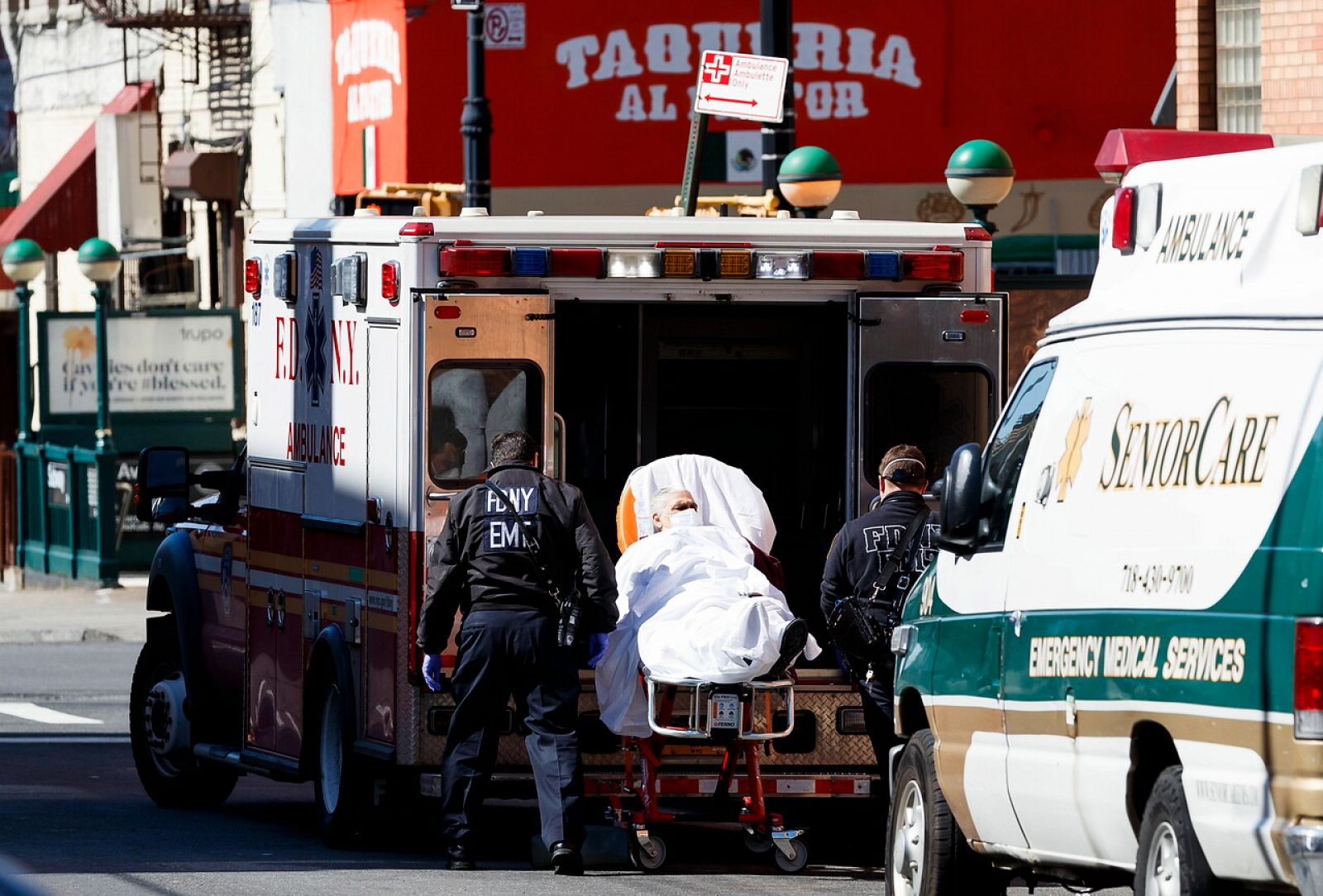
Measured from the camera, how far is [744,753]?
1124 cm

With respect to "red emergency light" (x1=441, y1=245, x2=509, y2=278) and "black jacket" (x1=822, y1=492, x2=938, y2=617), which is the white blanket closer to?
"black jacket" (x1=822, y1=492, x2=938, y2=617)

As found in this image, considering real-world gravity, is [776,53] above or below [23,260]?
above

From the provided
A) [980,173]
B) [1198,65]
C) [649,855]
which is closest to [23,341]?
[1198,65]

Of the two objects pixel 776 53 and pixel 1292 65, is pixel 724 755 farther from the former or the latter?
pixel 1292 65

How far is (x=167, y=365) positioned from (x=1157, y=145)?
16.3 metres

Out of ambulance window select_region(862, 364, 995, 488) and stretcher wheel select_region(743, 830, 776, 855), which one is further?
ambulance window select_region(862, 364, 995, 488)

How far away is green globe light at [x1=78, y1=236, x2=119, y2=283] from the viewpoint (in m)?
26.6

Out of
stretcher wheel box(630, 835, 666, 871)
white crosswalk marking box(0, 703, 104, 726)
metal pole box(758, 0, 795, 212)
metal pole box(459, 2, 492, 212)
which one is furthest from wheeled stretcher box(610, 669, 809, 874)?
metal pole box(459, 2, 492, 212)

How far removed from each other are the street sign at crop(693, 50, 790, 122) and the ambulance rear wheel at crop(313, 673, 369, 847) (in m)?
4.71

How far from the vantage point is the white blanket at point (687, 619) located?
1070 centimetres

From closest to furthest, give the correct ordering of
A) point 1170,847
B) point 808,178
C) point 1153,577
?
1. point 1170,847
2. point 1153,577
3. point 808,178

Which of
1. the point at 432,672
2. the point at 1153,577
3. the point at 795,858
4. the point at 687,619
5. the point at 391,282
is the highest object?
the point at 391,282

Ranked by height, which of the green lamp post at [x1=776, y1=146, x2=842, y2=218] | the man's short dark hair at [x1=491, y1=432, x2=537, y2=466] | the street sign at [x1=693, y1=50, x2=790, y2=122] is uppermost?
the street sign at [x1=693, y1=50, x2=790, y2=122]

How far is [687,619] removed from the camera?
10.9 metres
